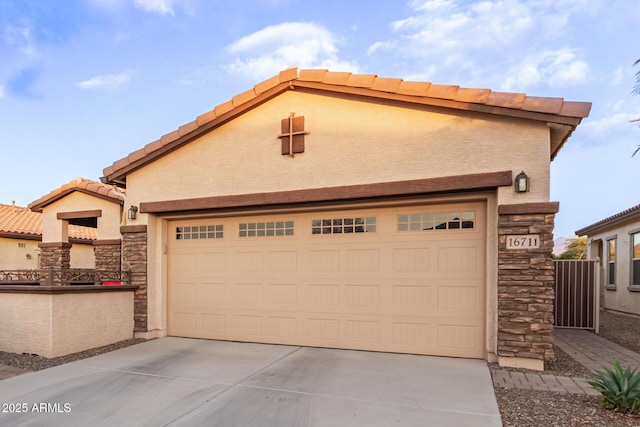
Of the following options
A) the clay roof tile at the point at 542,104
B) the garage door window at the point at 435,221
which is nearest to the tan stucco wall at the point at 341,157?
the clay roof tile at the point at 542,104

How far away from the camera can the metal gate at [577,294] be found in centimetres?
877

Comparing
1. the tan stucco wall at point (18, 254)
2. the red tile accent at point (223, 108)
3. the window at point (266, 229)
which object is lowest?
the tan stucco wall at point (18, 254)

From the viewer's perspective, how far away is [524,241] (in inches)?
215

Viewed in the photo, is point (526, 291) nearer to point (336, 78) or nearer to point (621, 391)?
point (621, 391)

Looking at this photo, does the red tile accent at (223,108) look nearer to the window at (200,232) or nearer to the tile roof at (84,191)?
the window at (200,232)

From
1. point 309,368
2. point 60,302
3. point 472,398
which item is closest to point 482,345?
point 472,398

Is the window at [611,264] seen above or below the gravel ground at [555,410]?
above

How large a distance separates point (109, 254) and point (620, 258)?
1642 cm

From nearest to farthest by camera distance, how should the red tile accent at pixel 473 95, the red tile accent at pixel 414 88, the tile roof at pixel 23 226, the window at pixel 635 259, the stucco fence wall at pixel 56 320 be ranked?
1. the red tile accent at pixel 473 95
2. the red tile accent at pixel 414 88
3. the stucco fence wall at pixel 56 320
4. the window at pixel 635 259
5. the tile roof at pixel 23 226

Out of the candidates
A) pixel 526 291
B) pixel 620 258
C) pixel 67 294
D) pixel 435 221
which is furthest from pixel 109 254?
pixel 620 258

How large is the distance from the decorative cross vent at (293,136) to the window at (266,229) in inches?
55.9

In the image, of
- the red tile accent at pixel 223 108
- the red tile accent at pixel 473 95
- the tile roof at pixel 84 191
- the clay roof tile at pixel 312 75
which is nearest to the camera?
the red tile accent at pixel 473 95

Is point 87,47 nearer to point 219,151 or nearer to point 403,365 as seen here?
point 219,151

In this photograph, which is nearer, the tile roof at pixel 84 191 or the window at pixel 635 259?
the tile roof at pixel 84 191
